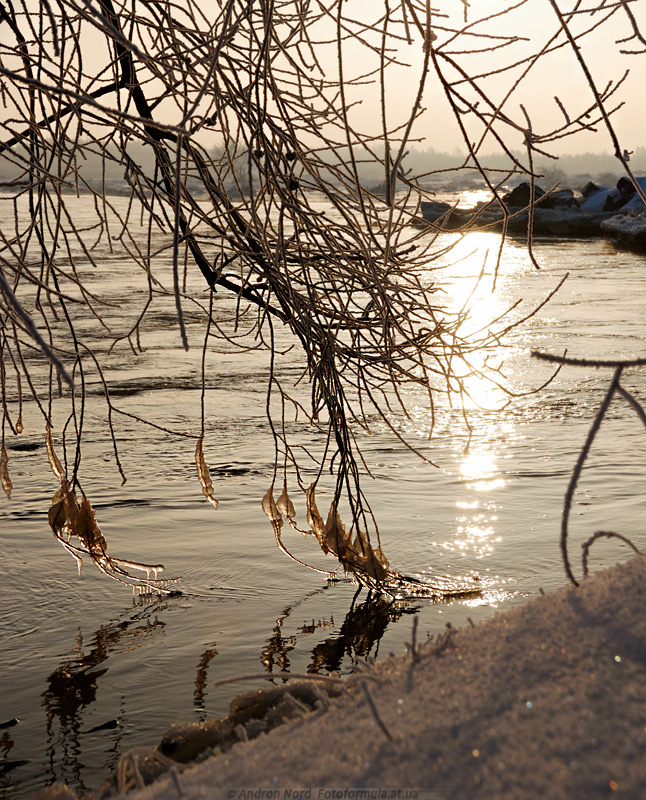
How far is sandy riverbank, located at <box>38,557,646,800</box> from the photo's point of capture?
4.03 feet

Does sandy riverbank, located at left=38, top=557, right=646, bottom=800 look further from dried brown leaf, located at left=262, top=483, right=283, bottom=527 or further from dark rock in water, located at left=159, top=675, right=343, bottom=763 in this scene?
dried brown leaf, located at left=262, top=483, right=283, bottom=527

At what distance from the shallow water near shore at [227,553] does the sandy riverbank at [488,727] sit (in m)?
1.32

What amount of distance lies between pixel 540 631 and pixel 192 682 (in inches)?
78.7

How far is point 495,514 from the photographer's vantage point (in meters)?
4.96

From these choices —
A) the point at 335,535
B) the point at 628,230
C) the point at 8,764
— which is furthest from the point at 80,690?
the point at 628,230

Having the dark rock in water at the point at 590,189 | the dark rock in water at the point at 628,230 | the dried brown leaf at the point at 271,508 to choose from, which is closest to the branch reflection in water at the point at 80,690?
the dried brown leaf at the point at 271,508

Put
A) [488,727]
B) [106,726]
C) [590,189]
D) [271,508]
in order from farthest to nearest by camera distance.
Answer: [590,189]
[271,508]
[106,726]
[488,727]

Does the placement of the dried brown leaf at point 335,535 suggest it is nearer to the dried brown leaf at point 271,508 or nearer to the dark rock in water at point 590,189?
the dried brown leaf at point 271,508

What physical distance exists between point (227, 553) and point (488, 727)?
321cm

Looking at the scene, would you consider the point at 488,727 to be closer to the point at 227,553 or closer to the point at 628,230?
the point at 227,553

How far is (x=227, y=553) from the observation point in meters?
4.45

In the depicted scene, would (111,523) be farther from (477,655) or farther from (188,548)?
(477,655)

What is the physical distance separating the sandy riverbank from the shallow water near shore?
132 cm

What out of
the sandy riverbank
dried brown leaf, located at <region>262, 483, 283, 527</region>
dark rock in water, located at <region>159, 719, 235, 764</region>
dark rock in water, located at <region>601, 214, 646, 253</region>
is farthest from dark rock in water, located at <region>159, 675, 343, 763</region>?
dark rock in water, located at <region>601, 214, 646, 253</region>
